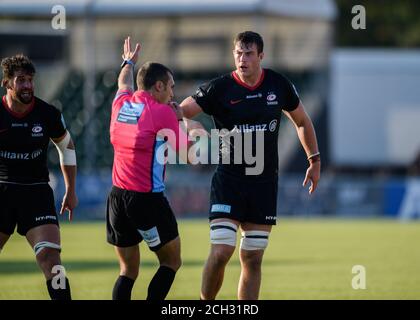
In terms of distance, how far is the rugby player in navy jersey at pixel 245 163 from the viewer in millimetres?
10164

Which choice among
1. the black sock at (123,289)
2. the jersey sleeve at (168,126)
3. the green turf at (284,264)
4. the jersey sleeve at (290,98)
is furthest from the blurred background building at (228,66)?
the jersey sleeve at (168,126)

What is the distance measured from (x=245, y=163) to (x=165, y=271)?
1309mm

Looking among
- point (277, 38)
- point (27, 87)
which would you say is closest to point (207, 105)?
point (27, 87)

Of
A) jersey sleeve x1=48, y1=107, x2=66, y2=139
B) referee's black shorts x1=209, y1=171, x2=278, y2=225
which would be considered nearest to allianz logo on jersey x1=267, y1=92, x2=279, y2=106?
referee's black shorts x1=209, y1=171, x2=278, y2=225

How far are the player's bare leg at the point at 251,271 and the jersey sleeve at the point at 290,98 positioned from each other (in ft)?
3.88

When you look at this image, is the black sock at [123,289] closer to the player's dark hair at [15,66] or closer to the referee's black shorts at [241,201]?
the referee's black shorts at [241,201]

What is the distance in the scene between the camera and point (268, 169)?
1037cm

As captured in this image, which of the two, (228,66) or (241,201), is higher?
(228,66)

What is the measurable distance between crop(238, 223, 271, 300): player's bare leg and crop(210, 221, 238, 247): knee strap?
0.23 m

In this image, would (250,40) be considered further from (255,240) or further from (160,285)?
(160,285)

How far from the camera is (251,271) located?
10219 mm

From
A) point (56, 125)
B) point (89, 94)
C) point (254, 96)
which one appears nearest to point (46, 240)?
A: point (56, 125)

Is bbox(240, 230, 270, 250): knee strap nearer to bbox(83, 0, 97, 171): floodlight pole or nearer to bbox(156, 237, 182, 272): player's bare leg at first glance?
bbox(156, 237, 182, 272): player's bare leg
